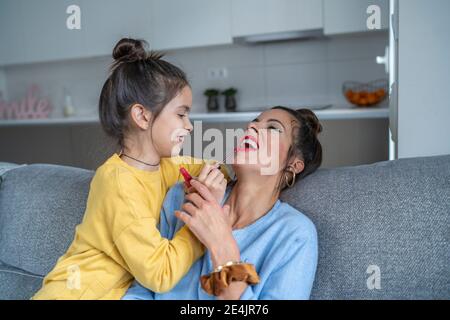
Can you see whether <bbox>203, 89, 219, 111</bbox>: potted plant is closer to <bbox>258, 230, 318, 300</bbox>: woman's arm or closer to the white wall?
the white wall

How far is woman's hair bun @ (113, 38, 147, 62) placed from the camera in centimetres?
130

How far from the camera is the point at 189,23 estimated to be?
3682 millimetres

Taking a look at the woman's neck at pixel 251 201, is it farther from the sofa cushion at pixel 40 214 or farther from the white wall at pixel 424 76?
the white wall at pixel 424 76

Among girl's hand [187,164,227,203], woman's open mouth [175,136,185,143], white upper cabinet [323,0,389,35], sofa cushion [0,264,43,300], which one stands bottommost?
sofa cushion [0,264,43,300]

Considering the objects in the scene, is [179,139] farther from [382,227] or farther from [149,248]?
[382,227]

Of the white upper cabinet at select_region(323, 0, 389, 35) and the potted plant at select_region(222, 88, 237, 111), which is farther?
the potted plant at select_region(222, 88, 237, 111)

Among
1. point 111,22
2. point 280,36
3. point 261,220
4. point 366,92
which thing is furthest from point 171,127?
point 111,22

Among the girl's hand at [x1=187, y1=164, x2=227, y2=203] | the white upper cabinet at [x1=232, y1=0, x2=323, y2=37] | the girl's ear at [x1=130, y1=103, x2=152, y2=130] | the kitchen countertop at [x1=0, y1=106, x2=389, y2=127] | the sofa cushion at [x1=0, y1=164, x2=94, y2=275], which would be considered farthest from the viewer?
the white upper cabinet at [x1=232, y1=0, x2=323, y2=37]

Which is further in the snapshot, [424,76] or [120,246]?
[424,76]

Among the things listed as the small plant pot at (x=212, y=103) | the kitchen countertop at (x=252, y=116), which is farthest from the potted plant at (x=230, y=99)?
the kitchen countertop at (x=252, y=116)

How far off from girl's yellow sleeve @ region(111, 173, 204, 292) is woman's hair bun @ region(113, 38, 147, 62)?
0.39 meters

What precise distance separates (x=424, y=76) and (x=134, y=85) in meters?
1.22

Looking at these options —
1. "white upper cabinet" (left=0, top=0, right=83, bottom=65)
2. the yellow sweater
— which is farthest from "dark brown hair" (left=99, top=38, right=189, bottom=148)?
"white upper cabinet" (left=0, top=0, right=83, bottom=65)

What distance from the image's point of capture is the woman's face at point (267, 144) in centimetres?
125
